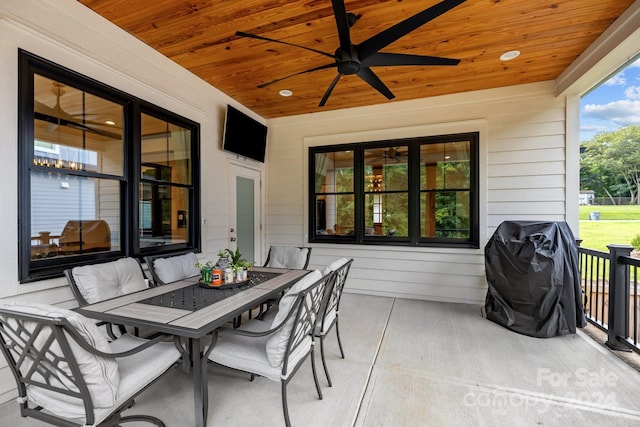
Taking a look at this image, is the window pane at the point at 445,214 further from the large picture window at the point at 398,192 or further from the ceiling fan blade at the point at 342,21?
the ceiling fan blade at the point at 342,21

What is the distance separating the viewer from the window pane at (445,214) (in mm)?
4320

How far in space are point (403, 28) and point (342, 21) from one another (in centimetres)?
44

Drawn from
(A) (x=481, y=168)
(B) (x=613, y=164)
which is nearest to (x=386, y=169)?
(A) (x=481, y=168)

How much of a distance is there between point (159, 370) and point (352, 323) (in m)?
2.29

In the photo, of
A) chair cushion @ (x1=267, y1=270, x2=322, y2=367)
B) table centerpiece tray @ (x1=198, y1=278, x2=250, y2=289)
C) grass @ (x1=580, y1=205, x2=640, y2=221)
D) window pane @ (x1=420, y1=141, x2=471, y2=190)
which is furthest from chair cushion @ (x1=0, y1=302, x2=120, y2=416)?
grass @ (x1=580, y1=205, x2=640, y2=221)

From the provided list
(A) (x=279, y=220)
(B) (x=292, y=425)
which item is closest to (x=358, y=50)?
(B) (x=292, y=425)

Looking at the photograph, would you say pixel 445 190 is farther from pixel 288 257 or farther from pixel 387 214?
pixel 288 257

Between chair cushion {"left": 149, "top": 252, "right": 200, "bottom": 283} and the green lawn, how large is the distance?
527cm

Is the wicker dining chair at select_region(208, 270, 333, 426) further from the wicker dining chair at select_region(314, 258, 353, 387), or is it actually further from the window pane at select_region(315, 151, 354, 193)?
the window pane at select_region(315, 151, 354, 193)

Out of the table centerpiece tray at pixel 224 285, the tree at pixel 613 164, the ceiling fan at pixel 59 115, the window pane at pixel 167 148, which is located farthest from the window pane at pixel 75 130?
the tree at pixel 613 164

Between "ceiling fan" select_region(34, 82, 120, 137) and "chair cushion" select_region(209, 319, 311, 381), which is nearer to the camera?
"chair cushion" select_region(209, 319, 311, 381)

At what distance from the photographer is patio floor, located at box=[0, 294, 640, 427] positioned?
1.83 meters

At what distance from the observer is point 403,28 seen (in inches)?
78.7

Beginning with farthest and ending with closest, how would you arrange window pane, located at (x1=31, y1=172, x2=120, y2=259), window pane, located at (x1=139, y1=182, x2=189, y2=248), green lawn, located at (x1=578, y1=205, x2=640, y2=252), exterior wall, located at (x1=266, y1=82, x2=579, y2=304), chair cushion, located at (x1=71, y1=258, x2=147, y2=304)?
1. green lawn, located at (x1=578, y1=205, x2=640, y2=252)
2. exterior wall, located at (x1=266, y1=82, x2=579, y2=304)
3. window pane, located at (x1=139, y1=182, x2=189, y2=248)
4. window pane, located at (x1=31, y1=172, x2=120, y2=259)
5. chair cushion, located at (x1=71, y1=258, x2=147, y2=304)
